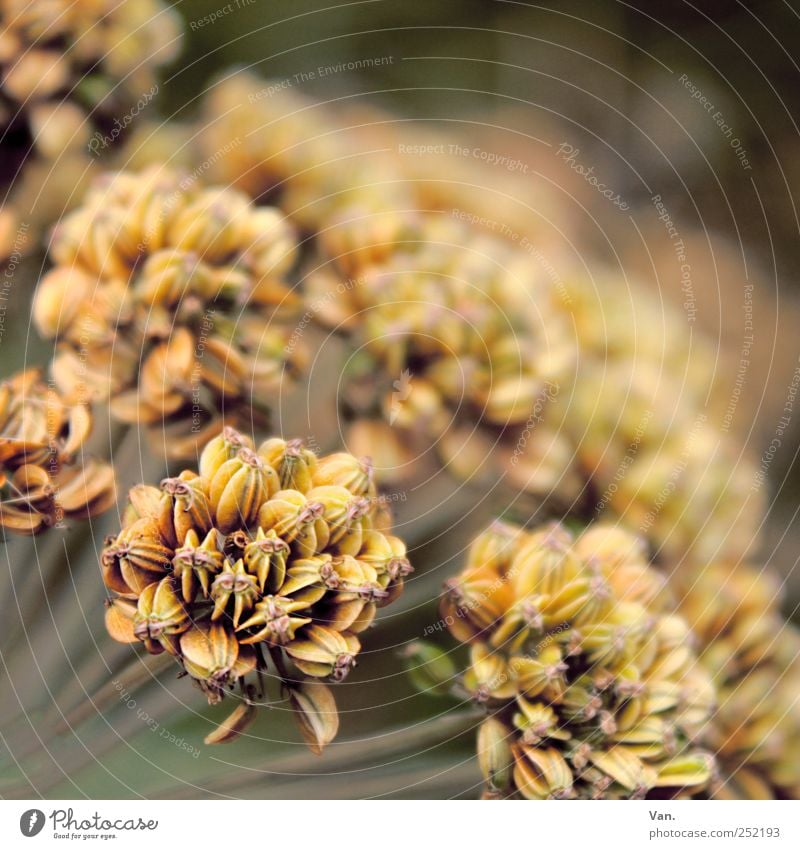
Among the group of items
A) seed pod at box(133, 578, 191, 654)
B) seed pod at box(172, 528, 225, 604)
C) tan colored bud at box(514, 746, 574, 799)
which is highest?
seed pod at box(172, 528, 225, 604)

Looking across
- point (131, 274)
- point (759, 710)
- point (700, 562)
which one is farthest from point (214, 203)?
point (759, 710)

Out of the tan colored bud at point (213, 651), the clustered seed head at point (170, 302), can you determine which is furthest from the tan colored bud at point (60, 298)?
the tan colored bud at point (213, 651)

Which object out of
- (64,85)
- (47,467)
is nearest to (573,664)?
(47,467)

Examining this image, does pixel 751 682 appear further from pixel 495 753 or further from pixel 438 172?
pixel 438 172

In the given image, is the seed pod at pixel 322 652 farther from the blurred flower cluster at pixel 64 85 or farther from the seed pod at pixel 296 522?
the blurred flower cluster at pixel 64 85

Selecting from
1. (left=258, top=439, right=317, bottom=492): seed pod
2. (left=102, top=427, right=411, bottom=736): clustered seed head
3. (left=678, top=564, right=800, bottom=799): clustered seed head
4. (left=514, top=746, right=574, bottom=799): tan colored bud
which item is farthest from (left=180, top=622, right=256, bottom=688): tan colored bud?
(left=678, top=564, right=800, bottom=799): clustered seed head

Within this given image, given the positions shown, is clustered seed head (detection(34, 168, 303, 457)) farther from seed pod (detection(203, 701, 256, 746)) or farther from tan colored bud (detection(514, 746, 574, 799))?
tan colored bud (detection(514, 746, 574, 799))
